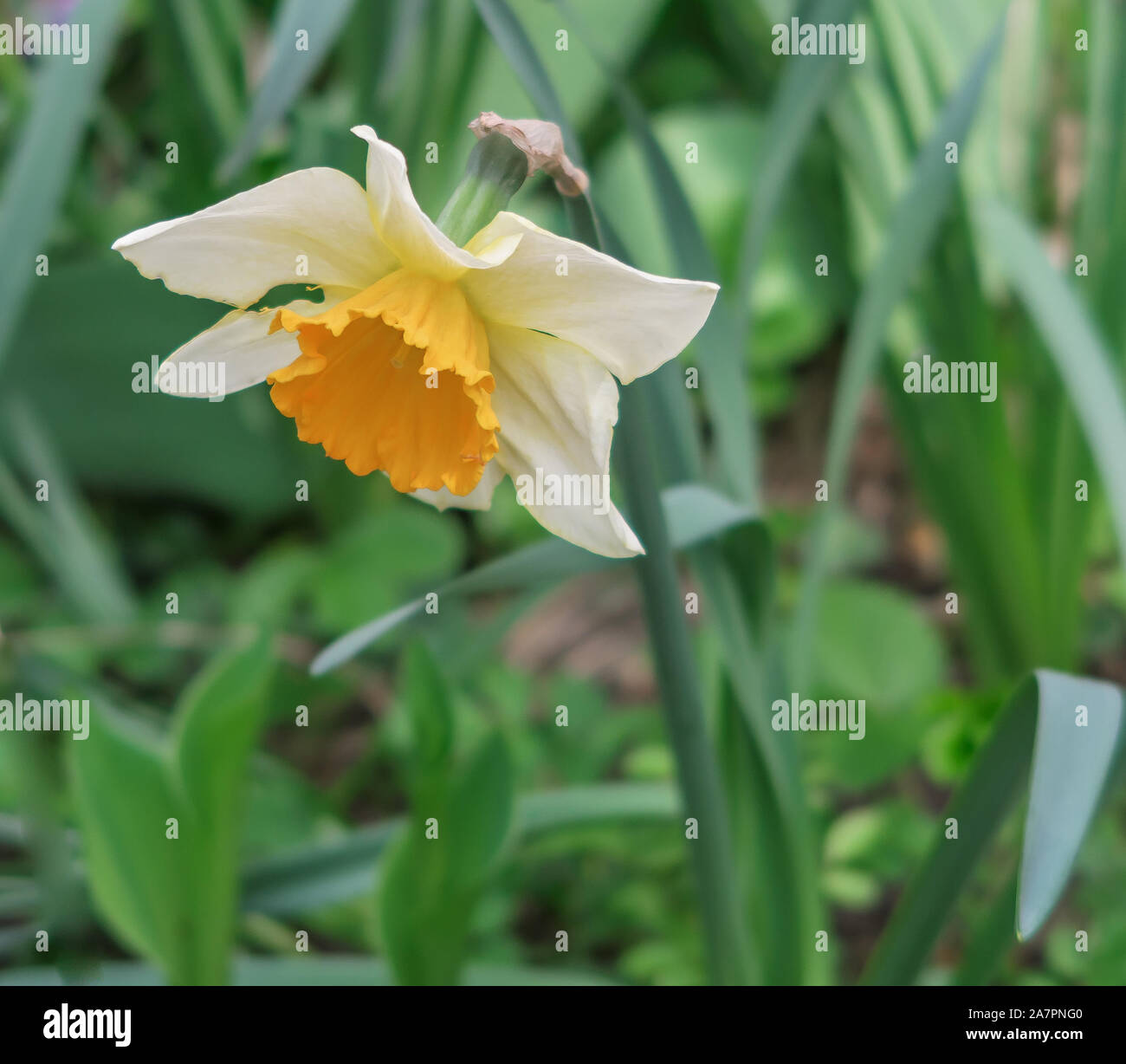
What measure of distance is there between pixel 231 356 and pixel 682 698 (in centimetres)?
35

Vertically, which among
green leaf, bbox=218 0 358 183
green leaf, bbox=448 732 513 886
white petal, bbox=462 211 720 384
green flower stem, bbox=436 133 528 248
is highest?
green leaf, bbox=218 0 358 183

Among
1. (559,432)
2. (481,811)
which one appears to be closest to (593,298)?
(559,432)

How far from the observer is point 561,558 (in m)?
0.59

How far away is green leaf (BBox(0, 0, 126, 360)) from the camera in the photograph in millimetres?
751

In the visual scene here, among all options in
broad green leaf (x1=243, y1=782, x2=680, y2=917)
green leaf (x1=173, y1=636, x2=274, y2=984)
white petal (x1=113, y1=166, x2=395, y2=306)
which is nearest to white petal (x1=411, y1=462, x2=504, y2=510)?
white petal (x1=113, y1=166, x2=395, y2=306)

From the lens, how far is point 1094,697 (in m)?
0.56

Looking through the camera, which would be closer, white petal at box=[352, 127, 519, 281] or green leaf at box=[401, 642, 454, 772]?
white petal at box=[352, 127, 519, 281]

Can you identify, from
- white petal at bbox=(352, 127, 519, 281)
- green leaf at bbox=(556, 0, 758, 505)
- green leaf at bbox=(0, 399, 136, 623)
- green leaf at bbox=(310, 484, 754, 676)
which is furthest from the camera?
green leaf at bbox=(0, 399, 136, 623)

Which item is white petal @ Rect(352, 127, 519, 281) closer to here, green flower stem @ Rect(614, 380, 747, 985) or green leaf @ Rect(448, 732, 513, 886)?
green flower stem @ Rect(614, 380, 747, 985)

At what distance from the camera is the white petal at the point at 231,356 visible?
49cm

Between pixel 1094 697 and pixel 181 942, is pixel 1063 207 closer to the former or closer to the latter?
pixel 1094 697

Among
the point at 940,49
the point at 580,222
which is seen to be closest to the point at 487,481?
the point at 580,222

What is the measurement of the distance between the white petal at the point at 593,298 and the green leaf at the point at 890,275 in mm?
399

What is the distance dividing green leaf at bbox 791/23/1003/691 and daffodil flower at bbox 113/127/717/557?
39 centimetres
